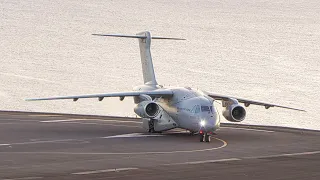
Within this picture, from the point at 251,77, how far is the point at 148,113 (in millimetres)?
129694

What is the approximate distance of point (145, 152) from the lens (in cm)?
4319

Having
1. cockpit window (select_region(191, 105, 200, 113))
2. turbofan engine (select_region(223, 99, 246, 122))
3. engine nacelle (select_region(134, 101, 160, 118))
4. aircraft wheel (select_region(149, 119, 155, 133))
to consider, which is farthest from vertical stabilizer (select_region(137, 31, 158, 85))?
cockpit window (select_region(191, 105, 200, 113))

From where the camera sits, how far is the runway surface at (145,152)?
34.6 meters

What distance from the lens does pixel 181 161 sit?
39344mm

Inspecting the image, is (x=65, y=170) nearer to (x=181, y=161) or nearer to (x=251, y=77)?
(x=181, y=161)

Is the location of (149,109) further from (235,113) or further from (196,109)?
(235,113)

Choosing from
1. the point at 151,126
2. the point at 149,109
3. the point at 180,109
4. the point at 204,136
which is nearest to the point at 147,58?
the point at 151,126

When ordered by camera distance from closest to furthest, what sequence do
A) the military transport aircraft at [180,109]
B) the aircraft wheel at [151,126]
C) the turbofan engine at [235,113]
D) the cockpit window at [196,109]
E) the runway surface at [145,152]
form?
the runway surface at [145,152] < the military transport aircraft at [180,109] < the cockpit window at [196,109] < the turbofan engine at [235,113] < the aircraft wheel at [151,126]

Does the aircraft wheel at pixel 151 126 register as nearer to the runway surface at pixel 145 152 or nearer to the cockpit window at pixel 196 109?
the runway surface at pixel 145 152

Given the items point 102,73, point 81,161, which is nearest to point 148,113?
point 81,161

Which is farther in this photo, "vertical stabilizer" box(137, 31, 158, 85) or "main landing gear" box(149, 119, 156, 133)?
"vertical stabilizer" box(137, 31, 158, 85)

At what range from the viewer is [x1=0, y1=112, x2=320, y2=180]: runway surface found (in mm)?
34625

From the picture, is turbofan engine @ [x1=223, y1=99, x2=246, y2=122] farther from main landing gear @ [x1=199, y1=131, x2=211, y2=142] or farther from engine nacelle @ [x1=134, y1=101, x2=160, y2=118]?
engine nacelle @ [x1=134, y1=101, x2=160, y2=118]

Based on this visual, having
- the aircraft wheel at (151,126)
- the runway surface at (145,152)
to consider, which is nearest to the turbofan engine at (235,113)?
the runway surface at (145,152)
